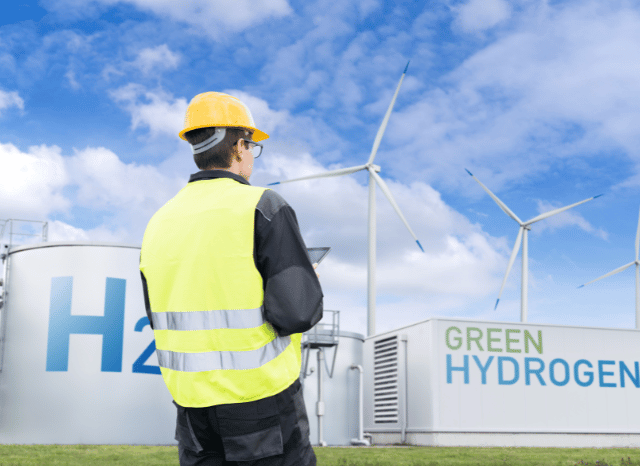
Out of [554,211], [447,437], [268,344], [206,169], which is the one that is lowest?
[447,437]

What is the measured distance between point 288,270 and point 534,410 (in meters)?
20.3

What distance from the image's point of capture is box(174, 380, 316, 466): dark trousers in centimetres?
211

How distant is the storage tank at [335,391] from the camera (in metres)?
22.2

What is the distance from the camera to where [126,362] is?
17141 mm

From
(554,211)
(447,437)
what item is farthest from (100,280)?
(554,211)

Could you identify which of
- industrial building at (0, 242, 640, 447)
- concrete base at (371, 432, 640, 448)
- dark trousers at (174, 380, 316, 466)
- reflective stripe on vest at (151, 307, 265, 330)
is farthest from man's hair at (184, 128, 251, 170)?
concrete base at (371, 432, 640, 448)

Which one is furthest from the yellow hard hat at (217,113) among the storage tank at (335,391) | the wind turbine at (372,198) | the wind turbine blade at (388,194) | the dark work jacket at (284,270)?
the wind turbine at (372,198)

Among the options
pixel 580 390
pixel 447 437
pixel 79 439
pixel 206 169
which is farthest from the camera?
pixel 580 390

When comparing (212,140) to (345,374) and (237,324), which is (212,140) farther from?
(345,374)

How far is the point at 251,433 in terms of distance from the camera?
6.96ft

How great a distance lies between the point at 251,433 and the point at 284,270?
0.54m

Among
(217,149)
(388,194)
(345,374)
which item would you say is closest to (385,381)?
(345,374)

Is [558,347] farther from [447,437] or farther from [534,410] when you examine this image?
[447,437]

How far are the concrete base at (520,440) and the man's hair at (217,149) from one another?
61.3 ft
